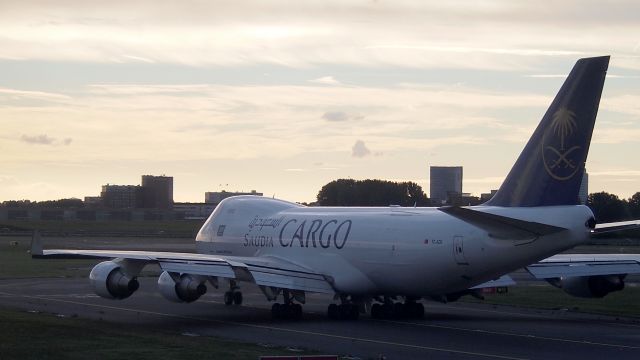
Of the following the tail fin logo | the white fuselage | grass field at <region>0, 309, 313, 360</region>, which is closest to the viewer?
grass field at <region>0, 309, 313, 360</region>

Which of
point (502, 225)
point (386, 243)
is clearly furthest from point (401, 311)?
point (502, 225)

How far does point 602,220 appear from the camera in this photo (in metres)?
80.8

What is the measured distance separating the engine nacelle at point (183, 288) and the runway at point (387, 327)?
2.61ft

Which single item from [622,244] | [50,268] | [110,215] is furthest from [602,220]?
[110,215]

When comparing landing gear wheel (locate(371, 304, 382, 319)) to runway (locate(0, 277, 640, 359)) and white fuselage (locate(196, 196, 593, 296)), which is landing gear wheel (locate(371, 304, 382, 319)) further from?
white fuselage (locate(196, 196, 593, 296))

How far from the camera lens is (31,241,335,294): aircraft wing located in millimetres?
38125

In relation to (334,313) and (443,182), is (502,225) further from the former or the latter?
(443,182)

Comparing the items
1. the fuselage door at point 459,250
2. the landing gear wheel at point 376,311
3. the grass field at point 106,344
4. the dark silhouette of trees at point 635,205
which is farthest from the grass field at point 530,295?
the dark silhouette of trees at point 635,205

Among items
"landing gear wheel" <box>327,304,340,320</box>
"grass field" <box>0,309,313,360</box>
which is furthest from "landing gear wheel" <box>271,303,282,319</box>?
"grass field" <box>0,309,313,360</box>

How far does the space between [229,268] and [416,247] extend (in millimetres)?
6328

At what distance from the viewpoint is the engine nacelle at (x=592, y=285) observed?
1636 inches

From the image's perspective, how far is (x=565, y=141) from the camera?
32719 millimetres

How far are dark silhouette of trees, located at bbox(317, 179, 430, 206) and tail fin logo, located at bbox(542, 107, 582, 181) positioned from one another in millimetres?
49631

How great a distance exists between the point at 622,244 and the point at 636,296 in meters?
50.6
